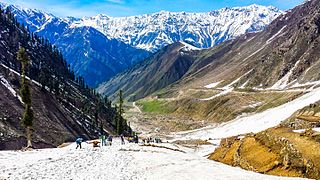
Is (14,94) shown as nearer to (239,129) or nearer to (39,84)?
(39,84)

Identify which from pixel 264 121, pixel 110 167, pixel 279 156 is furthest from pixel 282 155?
pixel 264 121

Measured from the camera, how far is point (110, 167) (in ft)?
132

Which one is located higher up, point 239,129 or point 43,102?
point 43,102

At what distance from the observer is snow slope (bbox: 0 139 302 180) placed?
34875 mm

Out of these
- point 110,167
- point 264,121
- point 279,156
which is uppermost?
point 264,121

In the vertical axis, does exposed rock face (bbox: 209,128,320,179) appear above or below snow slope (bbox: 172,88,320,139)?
below

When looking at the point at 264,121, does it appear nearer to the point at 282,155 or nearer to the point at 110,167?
the point at 282,155

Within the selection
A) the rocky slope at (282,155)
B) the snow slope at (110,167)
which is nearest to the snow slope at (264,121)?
the rocky slope at (282,155)

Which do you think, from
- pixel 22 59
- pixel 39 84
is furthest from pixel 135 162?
pixel 39 84

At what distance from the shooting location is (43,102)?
540 ft

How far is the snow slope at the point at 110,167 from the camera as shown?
34.9 m

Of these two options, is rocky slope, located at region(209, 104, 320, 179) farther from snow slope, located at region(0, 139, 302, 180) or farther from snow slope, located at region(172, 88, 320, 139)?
snow slope, located at region(172, 88, 320, 139)

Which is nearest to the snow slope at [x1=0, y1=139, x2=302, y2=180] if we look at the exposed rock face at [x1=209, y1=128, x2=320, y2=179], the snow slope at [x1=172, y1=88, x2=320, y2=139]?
the exposed rock face at [x1=209, y1=128, x2=320, y2=179]

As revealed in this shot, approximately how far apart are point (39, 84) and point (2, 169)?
163891mm
